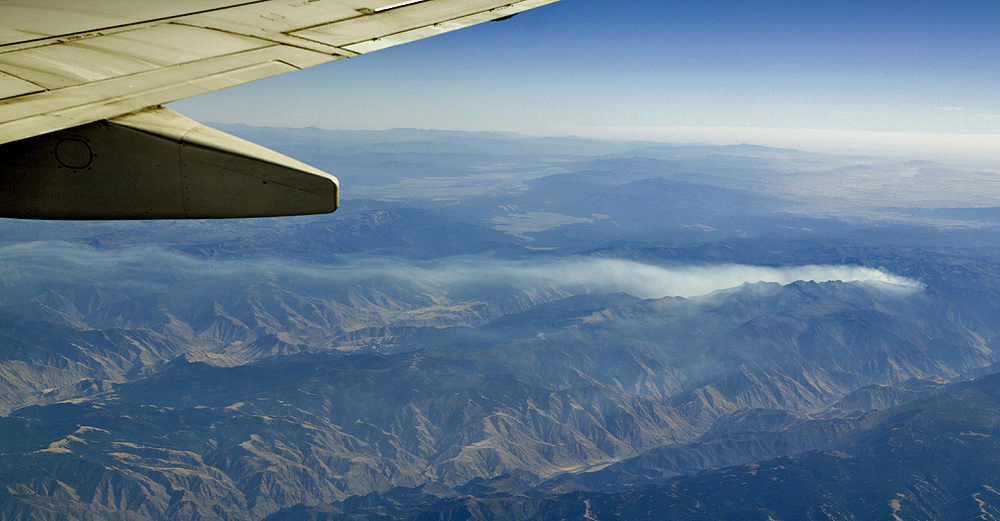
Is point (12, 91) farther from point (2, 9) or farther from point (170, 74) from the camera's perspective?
point (2, 9)

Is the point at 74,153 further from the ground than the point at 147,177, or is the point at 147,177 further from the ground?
the point at 74,153

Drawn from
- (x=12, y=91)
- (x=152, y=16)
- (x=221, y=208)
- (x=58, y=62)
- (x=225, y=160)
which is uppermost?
(x=152, y=16)

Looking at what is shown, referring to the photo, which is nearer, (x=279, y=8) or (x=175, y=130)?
(x=175, y=130)

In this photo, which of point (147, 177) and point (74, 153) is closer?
point (74, 153)

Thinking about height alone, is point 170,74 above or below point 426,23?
below

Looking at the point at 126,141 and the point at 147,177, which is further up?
the point at 126,141

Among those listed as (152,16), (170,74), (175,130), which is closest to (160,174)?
(175,130)

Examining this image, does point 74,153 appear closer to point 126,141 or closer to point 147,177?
point 126,141

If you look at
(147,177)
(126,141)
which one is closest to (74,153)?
(126,141)
